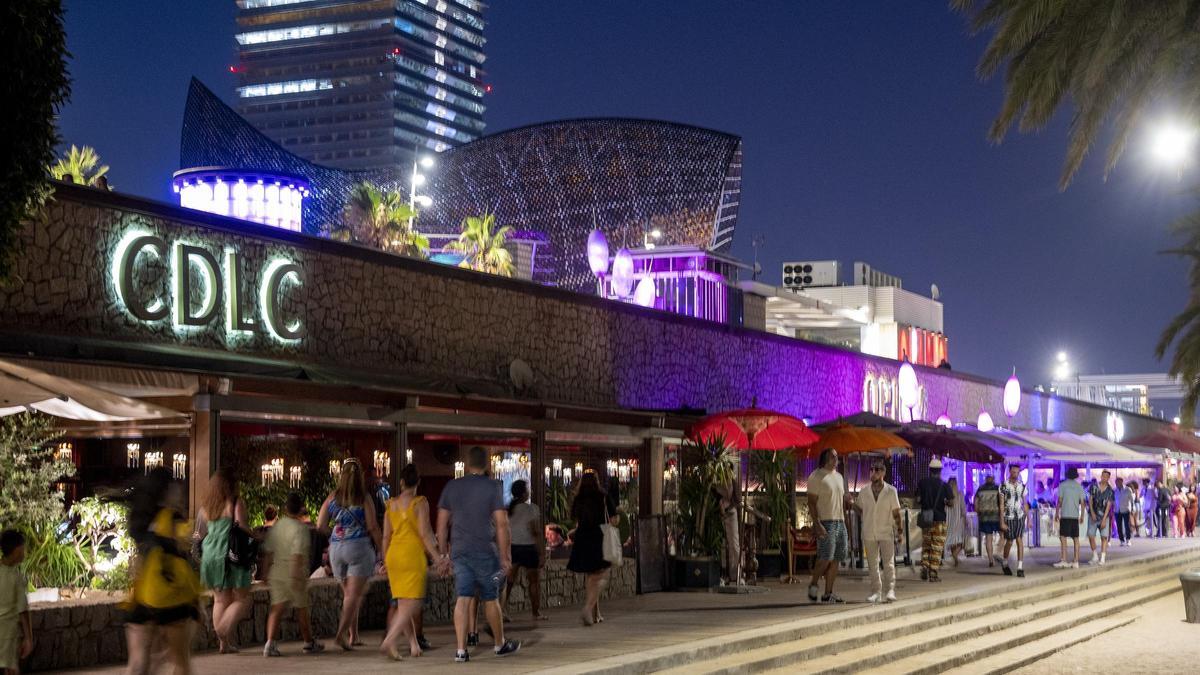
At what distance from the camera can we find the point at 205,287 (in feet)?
47.6

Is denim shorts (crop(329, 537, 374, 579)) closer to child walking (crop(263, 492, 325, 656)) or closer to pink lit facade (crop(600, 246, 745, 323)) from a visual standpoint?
child walking (crop(263, 492, 325, 656))

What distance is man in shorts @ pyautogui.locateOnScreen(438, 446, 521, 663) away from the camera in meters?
11.6

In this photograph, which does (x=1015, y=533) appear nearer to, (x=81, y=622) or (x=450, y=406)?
(x=450, y=406)

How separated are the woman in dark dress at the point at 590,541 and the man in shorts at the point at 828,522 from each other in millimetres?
3550

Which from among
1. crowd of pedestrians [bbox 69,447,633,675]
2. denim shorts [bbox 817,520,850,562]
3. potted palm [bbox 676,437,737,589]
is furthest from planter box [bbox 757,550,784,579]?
crowd of pedestrians [bbox 69,447,633,675]

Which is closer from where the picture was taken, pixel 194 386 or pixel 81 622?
pixel 81 622

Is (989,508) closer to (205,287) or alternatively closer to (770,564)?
(770,564)

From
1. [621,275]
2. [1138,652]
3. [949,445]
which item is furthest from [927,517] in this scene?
[621,275]

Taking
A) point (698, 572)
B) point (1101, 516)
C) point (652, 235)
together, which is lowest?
point (698, 572)

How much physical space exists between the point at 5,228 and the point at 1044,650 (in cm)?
1144

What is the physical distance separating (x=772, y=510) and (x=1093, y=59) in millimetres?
9728

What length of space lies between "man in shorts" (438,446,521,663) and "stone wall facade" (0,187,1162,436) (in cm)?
383

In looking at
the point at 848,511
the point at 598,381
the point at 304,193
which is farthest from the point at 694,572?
the point at 304,193

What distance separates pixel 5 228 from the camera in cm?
985
